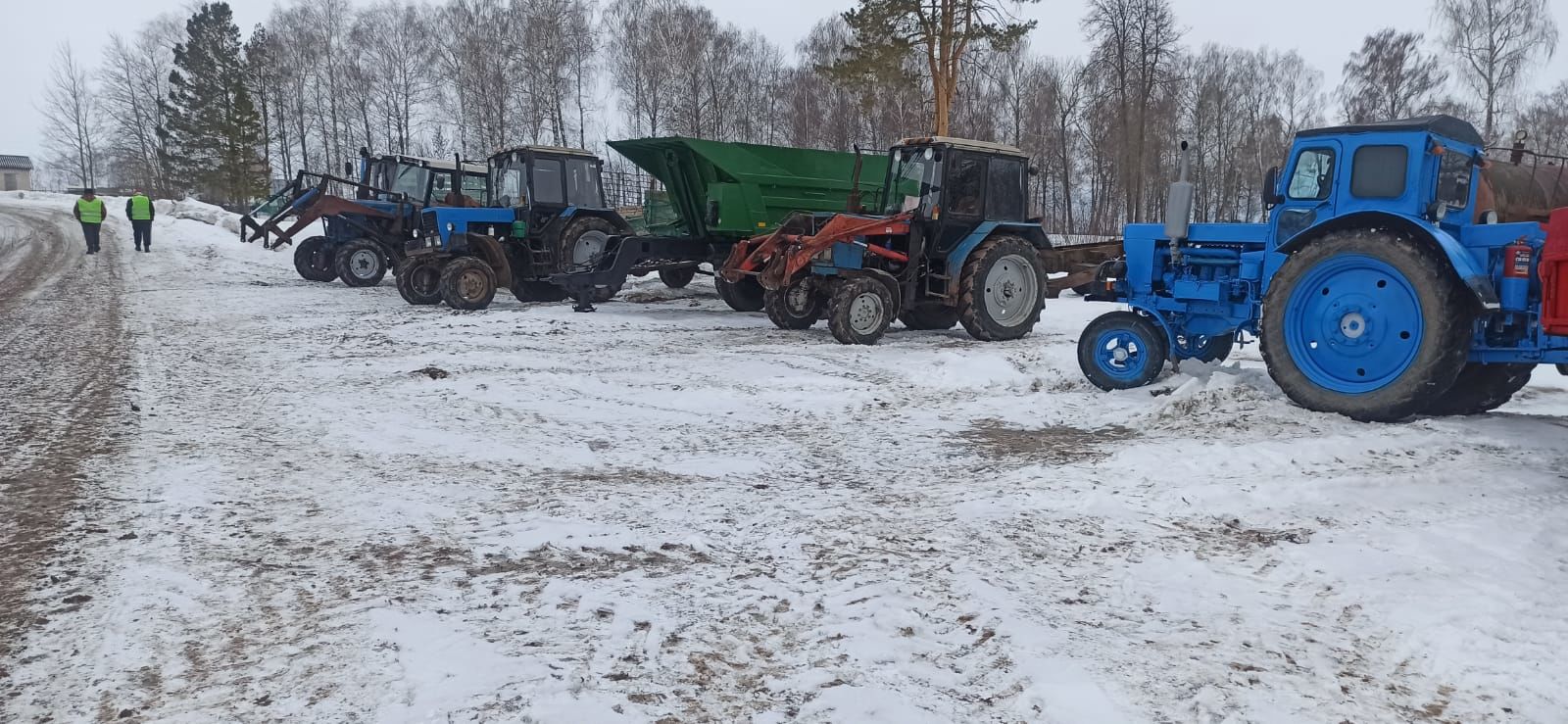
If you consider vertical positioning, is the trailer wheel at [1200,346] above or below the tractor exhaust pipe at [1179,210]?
below

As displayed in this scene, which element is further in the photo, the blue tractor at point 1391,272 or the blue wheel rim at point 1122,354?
the blue wheel rim at point 1122,354

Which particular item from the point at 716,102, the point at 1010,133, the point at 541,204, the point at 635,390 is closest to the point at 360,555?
the point at 635,390

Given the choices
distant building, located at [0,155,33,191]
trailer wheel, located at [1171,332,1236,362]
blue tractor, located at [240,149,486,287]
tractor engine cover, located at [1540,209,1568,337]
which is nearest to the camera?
tractor engine cover, located at [1540,209,1568,337]

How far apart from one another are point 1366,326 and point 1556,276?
1.38 metres

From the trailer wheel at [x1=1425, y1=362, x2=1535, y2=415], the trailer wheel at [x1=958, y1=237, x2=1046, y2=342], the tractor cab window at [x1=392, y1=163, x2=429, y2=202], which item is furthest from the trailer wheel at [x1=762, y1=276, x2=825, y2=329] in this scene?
the tractor cab window at [x1=392, y1=163, x2=429, y2=202]

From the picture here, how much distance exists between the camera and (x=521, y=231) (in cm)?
1359

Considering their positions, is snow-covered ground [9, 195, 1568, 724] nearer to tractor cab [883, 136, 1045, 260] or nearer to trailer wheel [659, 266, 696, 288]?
tractor cab [883, 136, 1045, 260]

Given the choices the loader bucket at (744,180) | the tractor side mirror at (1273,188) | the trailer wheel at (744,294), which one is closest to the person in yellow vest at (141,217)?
the loader bucket at (744,180)

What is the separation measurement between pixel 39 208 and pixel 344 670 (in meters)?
45.3

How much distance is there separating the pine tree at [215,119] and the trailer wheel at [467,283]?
1292 inches

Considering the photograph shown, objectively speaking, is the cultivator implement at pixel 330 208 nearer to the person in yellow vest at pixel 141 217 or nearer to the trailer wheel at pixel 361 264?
the trailer wheel at pixel 361 264

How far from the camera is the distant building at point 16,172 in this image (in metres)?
82.5

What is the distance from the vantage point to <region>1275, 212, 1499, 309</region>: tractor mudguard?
5.32 m

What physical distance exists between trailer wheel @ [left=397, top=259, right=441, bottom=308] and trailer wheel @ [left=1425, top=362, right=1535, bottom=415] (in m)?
11.7
